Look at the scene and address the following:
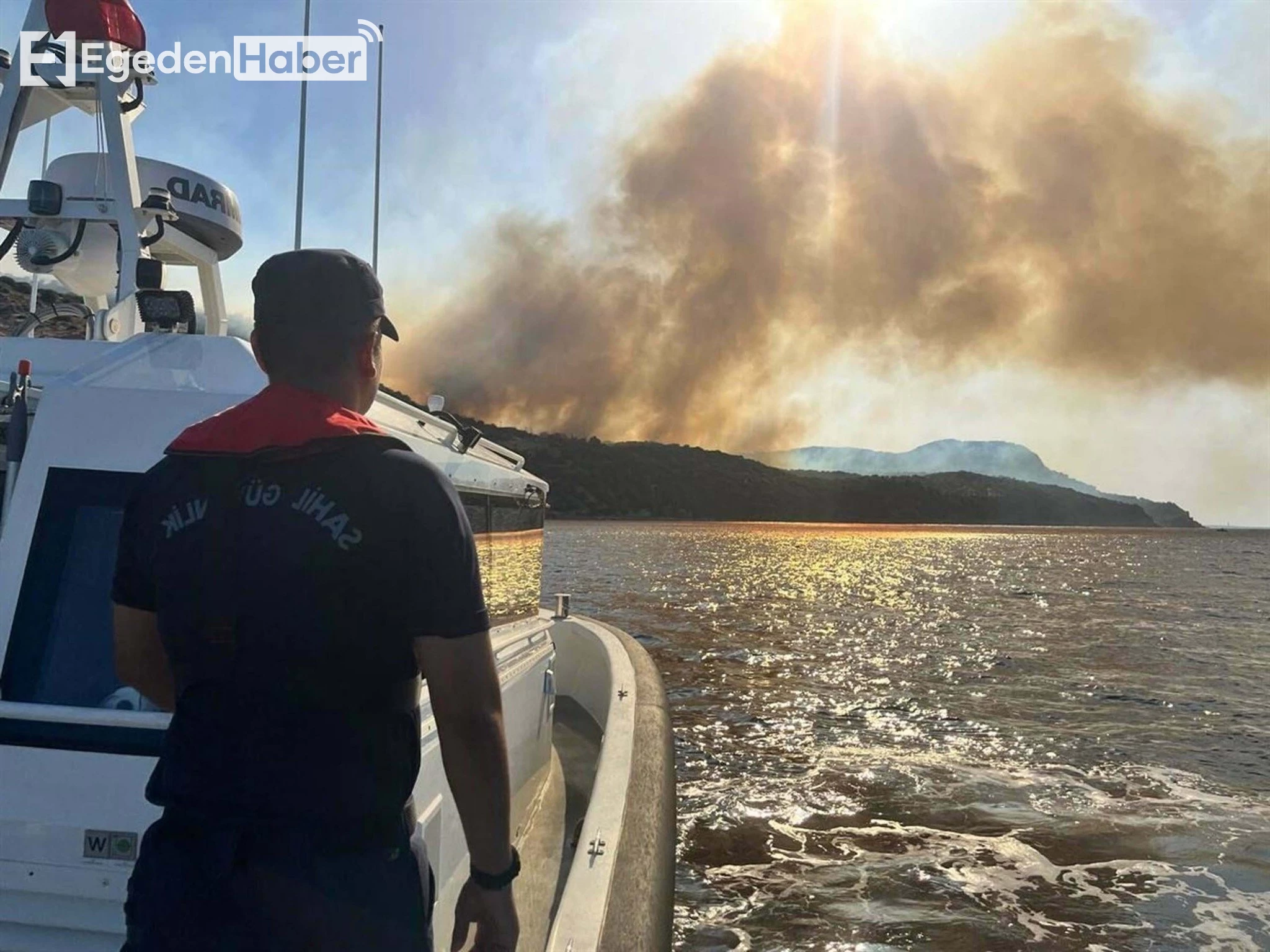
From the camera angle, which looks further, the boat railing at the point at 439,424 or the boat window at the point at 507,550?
the boat window at the point at 507,550

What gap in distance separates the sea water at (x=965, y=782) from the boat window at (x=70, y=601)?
425 cm

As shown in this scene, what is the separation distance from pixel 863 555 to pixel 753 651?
59862 mm

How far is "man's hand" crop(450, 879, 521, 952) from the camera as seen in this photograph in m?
1.75

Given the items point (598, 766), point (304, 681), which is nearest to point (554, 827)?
point (598, 766)

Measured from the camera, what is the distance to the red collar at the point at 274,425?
1.64m

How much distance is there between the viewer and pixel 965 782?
925 cm

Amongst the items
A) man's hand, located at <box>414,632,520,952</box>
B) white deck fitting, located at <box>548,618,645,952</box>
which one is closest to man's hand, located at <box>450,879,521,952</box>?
man's hand, located at <box>414,632,520,952</box>

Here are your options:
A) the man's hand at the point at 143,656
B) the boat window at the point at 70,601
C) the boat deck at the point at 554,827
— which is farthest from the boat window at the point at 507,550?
the man's hand at the point at 143,656

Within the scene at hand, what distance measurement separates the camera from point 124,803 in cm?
265

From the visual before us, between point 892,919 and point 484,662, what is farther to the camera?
point 892,919

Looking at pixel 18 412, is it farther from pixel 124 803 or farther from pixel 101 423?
pixel 124 803

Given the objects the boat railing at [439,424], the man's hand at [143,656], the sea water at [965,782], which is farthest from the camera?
the sea water at [965,782]

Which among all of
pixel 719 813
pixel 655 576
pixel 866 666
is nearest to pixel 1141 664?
pixel 866 666

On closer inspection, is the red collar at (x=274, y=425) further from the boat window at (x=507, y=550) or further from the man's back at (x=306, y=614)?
the boat window at (x=507, y=550)
